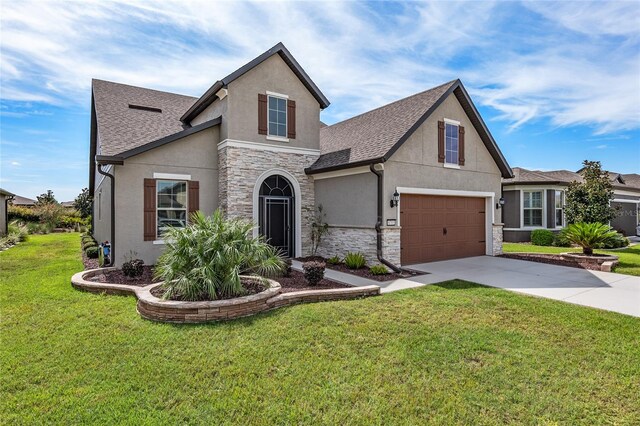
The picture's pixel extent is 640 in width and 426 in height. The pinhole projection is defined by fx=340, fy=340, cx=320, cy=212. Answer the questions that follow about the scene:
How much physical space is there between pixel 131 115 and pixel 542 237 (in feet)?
67.5

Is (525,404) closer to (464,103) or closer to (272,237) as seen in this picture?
(272,237)

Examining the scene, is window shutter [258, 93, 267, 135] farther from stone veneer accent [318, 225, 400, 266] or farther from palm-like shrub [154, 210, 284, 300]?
palm-like shrub [154, 210, 284, 300]

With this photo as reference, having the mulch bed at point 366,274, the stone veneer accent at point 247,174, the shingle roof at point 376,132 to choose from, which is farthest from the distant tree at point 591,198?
the stone veneer accent at point 247,174

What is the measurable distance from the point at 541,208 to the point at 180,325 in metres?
20.7

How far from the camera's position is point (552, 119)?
2122cm

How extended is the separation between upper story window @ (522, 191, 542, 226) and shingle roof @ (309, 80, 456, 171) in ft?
35.9

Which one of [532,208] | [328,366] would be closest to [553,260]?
[532,208]

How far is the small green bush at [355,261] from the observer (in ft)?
34.6

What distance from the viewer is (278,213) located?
1261 centimetres

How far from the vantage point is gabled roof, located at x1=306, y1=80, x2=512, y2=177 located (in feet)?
35.9

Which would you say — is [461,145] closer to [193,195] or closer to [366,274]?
[366,274]

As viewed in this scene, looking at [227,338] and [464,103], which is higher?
[464,103]

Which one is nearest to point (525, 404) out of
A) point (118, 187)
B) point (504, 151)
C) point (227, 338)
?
point (227, 338)

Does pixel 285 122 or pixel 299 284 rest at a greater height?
pixel 285 122
